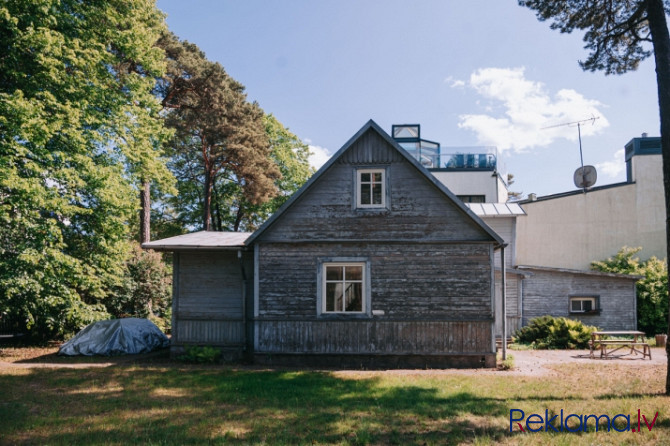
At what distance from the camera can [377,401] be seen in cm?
923

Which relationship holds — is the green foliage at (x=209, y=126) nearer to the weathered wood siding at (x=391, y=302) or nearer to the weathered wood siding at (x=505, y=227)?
the weathered wood siding at (x=505, y=227)

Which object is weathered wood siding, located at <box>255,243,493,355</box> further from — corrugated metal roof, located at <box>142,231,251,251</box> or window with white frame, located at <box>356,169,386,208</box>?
corrugated metal roof, located at <box>142,231,251,251</box>

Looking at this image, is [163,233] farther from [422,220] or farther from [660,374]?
[660,374]

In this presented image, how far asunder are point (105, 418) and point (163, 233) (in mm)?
27984

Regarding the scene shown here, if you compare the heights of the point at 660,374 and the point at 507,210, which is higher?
the point at 507,210

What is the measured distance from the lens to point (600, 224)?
2730cm

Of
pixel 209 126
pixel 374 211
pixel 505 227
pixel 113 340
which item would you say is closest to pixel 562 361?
pixel 374 211

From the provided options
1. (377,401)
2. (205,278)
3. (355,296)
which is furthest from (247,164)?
(377,401)

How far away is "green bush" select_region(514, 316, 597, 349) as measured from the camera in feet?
60.6

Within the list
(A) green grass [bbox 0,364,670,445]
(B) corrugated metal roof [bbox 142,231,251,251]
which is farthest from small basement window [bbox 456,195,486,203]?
(A) green grass [bbox 0,364,670,445]

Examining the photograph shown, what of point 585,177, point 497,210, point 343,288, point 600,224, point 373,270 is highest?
point 585,177

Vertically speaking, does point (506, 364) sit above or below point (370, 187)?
below

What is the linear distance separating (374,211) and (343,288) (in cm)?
253

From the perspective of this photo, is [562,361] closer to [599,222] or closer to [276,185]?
[599,222]
